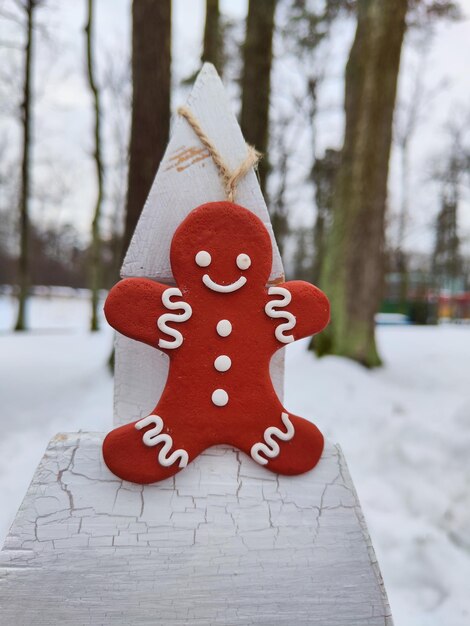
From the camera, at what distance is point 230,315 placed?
107cm

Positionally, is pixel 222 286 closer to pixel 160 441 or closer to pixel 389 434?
pixel 160 441

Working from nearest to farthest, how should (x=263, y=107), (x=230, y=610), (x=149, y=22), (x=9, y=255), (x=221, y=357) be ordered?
(x=230, y=610) → (x=221, y=357) → (x=149, y=22) → (x=263, y=107) → (x=9, y=255)

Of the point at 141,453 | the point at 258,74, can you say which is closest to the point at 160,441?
the point at 141,453

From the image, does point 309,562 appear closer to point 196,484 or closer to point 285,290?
point 196,484

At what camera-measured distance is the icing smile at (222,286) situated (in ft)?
3.45

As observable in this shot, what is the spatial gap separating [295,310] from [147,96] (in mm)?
3238

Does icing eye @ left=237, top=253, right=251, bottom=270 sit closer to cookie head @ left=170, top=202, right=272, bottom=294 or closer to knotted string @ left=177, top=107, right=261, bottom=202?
cookie head @ left=170, top=202, right=272, bottom=294

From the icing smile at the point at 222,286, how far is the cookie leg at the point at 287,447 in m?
0.31

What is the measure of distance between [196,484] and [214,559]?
16 centimetres

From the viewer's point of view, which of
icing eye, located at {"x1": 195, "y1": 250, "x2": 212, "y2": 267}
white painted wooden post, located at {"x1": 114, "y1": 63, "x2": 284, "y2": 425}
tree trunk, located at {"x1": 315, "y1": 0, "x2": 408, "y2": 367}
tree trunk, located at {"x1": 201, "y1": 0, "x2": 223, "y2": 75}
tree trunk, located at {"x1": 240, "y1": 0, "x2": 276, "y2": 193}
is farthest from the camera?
tree trunk, located at {"x1": 201, "y1": 0, "x2": 223, "y2": 75}

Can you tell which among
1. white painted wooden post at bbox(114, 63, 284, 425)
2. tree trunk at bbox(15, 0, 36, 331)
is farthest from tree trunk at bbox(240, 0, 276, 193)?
tree trunk at bbox(15, 0, 36, 331)

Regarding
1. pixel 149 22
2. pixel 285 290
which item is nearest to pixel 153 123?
pixel 149 22

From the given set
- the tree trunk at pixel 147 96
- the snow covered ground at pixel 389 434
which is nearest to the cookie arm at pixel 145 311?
the snow covered ground at pixel 389 434

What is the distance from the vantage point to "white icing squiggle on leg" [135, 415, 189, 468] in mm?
1023
